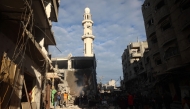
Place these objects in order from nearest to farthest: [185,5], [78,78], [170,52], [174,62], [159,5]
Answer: [185,5]
[174,62]
[170,52]
[159,5]
[78,78]

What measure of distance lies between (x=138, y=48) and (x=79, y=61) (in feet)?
52.7

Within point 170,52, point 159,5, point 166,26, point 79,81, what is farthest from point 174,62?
point 79,81

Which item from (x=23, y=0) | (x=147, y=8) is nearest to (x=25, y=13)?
(x=23, y=0)

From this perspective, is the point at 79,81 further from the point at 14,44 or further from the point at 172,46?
the point at 14,44

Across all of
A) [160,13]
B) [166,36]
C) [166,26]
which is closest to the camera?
[166,36]

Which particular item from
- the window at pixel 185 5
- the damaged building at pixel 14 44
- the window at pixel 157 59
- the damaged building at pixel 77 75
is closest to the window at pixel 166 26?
the window at pixel 185 5

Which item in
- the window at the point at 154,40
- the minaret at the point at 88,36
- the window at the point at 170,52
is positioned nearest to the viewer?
the window at the point at 170,52

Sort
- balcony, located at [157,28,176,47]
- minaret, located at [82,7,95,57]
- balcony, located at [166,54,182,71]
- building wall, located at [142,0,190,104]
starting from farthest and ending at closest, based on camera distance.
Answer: minaret, located at [82,7,95,57] < balcony, located at [157,28,176,47] < balcony, located at [166,54,182,71] < building wall, located at [142,0,190,104]

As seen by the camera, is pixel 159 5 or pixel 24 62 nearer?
pixel 24 62

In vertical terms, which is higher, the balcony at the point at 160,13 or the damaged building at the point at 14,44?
the balcony at the point at 160,13

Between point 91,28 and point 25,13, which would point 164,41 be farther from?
point 91,28

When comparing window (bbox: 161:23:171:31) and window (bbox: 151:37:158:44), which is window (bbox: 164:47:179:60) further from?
window (bbox: 151:37:158:44)

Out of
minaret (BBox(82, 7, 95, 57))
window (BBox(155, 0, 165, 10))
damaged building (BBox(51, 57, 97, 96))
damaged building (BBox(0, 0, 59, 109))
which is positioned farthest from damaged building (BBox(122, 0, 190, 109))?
minaret (BBox(82, 7, 95, 57))

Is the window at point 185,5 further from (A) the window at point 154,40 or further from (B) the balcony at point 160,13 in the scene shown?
(A) the window at point 154,40
